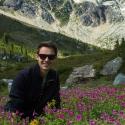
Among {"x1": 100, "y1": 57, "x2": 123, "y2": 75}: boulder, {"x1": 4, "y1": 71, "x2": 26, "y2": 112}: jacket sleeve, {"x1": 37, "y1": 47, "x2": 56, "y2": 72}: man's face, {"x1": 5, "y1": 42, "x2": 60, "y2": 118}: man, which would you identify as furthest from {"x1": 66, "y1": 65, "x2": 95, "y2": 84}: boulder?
{"x1": 37, "y1": 47, "x2": 56, "y2": 72}: man's face

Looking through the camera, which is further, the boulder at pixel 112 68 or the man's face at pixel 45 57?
the boulder at pixel 112 68

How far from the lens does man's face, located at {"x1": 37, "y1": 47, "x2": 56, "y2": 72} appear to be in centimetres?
903

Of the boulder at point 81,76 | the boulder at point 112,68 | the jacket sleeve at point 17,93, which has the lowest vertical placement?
the boulder at point 81,76

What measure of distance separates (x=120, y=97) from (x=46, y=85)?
5.94 m

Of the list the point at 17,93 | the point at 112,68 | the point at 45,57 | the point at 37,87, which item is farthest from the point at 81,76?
the point at 45,57

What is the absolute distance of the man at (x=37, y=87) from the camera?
9109 millimetres

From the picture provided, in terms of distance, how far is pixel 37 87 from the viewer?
9.52m

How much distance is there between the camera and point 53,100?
9.49 meters

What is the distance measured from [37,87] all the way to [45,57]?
83cm

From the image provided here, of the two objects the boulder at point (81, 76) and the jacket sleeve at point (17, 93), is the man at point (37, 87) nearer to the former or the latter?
the jacket sleeve at point (17, 93)

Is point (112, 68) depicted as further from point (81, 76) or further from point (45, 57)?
point (45, 57)

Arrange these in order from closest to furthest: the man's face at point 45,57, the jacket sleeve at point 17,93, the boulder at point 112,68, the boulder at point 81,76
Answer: the man's face at point 45,57 → the jacket sleeve at point 17,93 → the boulder at point 81,76 → the boulder at point 112,68

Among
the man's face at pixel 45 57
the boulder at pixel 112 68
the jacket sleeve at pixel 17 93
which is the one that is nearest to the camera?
the man's face at pixel 45 57

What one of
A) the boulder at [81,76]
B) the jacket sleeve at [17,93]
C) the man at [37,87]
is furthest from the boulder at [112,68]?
the jacket sleeve at [17,93]
